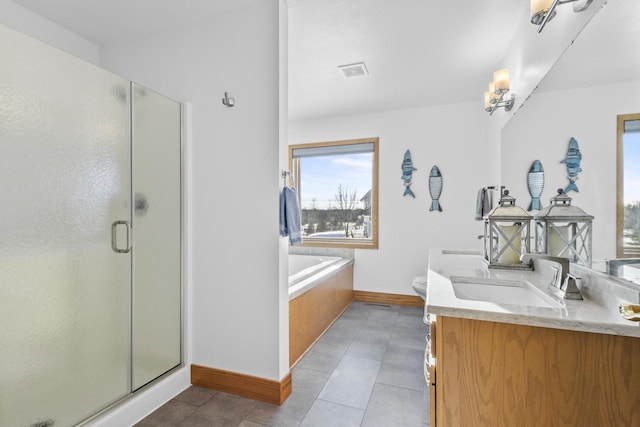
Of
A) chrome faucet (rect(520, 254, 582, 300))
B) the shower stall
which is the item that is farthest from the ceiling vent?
chrome faucet (rect(520, 254, 582, 300))

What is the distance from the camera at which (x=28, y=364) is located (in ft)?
4.31

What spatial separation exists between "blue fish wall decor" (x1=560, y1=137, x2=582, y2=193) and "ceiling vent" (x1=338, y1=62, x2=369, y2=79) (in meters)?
1.81

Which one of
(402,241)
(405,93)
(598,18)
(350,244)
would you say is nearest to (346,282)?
(350,244)

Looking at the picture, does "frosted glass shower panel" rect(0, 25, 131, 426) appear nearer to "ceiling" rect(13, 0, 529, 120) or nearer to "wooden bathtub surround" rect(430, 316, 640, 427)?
"ceiling" rect(13, 0, 529, 120)

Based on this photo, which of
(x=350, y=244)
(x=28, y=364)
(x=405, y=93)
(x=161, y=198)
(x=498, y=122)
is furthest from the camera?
(x=350, y=244)

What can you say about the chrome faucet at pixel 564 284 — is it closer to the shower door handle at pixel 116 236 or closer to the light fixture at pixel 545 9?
the light fixture at pixel 545 9

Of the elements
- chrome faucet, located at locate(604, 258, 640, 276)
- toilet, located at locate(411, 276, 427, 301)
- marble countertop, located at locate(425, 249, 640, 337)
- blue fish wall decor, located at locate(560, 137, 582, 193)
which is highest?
blue fish wall decor, located at locate(560, 137, 582, 193)

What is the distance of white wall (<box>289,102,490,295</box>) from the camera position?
11.5 ft

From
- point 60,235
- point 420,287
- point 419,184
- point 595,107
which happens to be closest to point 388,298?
point 420,287

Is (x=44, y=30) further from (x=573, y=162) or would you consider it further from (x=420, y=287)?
(x=420, y=287)

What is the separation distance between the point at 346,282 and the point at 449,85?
242 centimetres

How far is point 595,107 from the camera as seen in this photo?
46.5 inches

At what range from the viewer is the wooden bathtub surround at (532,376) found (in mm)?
880

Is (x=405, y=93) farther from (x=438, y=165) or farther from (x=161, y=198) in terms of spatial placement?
(x=161, y=198)
